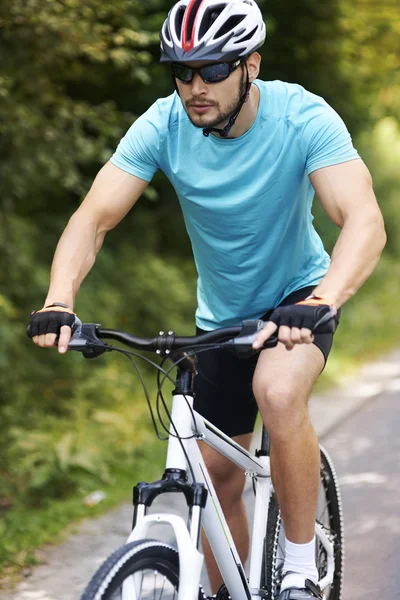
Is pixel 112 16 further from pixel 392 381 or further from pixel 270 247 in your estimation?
pixel 392 381

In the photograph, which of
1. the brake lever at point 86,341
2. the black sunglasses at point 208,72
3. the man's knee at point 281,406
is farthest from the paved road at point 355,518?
the black sunglasses at point 208,72

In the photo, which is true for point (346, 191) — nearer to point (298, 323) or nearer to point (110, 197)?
point (298, 323)

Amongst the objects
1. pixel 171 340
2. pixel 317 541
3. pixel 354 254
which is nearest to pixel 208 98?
pixel 354 254

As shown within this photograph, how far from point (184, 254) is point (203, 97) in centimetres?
720

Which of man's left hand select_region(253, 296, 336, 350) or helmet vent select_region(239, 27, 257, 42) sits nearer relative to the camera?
man's left hand select_region(253, 296, 336, 350)

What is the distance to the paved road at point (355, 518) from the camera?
4461mm

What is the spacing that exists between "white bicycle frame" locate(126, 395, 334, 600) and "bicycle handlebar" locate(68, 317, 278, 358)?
0.21 meters

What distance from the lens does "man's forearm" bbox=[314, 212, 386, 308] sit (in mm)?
2883

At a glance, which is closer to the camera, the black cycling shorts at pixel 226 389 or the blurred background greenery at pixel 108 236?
the black cycling shorts at pixel 226 389

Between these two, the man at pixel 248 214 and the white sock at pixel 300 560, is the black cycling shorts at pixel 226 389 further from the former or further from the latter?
the white sock at pixel 300 560

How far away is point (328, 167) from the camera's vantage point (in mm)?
3092

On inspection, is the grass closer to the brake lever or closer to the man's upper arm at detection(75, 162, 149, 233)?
the man's upper arm at detection(75, 162, 149, 233)

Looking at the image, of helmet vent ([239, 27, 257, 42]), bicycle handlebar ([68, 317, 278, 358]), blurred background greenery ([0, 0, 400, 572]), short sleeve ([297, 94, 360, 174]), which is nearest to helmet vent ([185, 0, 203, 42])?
helmet vent ([239, 27, 257, 42])

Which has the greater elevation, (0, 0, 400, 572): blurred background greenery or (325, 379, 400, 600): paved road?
(0, 0, 400, 572): blurred background greenery
